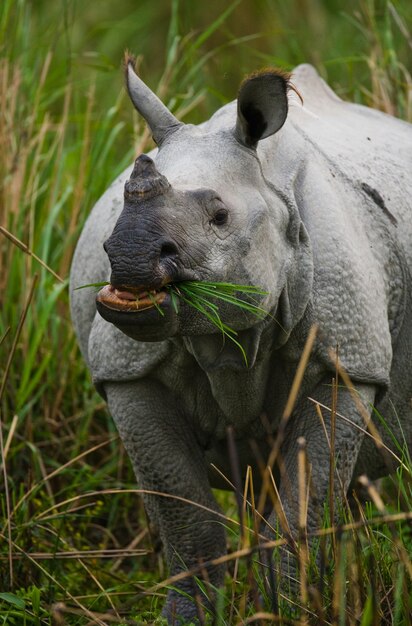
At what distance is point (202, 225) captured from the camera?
4.04m

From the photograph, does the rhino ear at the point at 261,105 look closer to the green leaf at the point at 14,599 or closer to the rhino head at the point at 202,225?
the rhino head at the point at 202,225

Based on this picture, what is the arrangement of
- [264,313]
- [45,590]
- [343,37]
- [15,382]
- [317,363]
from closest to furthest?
[264,313], [317,363], [45,590], [15,382], [343,37]

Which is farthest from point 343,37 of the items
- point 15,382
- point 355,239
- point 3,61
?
point 355,239

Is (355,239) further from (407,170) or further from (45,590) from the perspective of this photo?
(45,590)

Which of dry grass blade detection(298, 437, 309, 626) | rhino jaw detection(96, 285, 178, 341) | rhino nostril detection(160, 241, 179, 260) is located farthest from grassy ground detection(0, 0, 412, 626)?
rhino nostril detection(160, 241, 179, 260)

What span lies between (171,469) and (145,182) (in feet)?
3.96

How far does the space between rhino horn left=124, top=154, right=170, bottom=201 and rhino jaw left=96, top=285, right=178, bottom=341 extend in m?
0.28

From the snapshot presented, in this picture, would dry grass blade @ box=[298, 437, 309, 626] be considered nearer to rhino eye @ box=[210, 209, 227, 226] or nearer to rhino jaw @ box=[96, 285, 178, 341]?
rhino jaw @ box=[96, 285, 178, 341]

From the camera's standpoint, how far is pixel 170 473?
15.5 ft

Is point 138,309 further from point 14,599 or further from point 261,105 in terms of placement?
point 14,599

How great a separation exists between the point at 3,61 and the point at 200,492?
2.59 metres

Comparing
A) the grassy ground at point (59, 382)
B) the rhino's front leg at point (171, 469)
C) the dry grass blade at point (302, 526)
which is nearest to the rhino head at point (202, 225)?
the rhino's front leg at point (171, 469)

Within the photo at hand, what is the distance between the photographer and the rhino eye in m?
4.10

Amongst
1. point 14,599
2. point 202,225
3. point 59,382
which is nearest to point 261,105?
point 202,225
